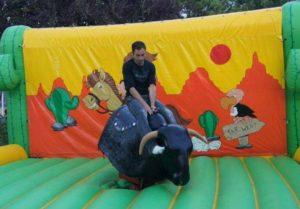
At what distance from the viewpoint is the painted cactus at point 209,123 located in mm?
5836

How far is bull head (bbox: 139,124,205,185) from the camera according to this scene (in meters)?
3.70

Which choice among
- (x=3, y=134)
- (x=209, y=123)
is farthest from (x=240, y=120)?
(x=3, y=134)

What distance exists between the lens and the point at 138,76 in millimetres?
4383

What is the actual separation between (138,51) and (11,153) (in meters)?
2.48

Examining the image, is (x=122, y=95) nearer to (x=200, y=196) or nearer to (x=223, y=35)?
(x=223, y=35)

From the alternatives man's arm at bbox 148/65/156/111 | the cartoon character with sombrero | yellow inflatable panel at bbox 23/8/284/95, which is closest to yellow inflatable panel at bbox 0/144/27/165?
yellow inflatable panel at bbox 23/8/284/95

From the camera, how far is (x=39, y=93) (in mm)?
6316

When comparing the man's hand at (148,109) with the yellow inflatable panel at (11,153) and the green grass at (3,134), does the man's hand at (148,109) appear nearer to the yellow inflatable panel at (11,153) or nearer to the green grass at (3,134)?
the yellow inflatable panel at (11,153)

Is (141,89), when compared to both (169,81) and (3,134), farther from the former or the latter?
(3,134)

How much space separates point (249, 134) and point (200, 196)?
83.7 inches

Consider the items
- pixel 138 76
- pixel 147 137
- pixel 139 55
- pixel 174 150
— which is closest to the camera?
pixel 174 150

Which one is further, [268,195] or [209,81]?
[209,81]

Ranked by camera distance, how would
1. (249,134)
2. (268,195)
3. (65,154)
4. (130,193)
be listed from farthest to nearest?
(65,154) < (249,134) < (130,193) < (268,195)

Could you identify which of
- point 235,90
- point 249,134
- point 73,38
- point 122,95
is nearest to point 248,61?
point 235,90
